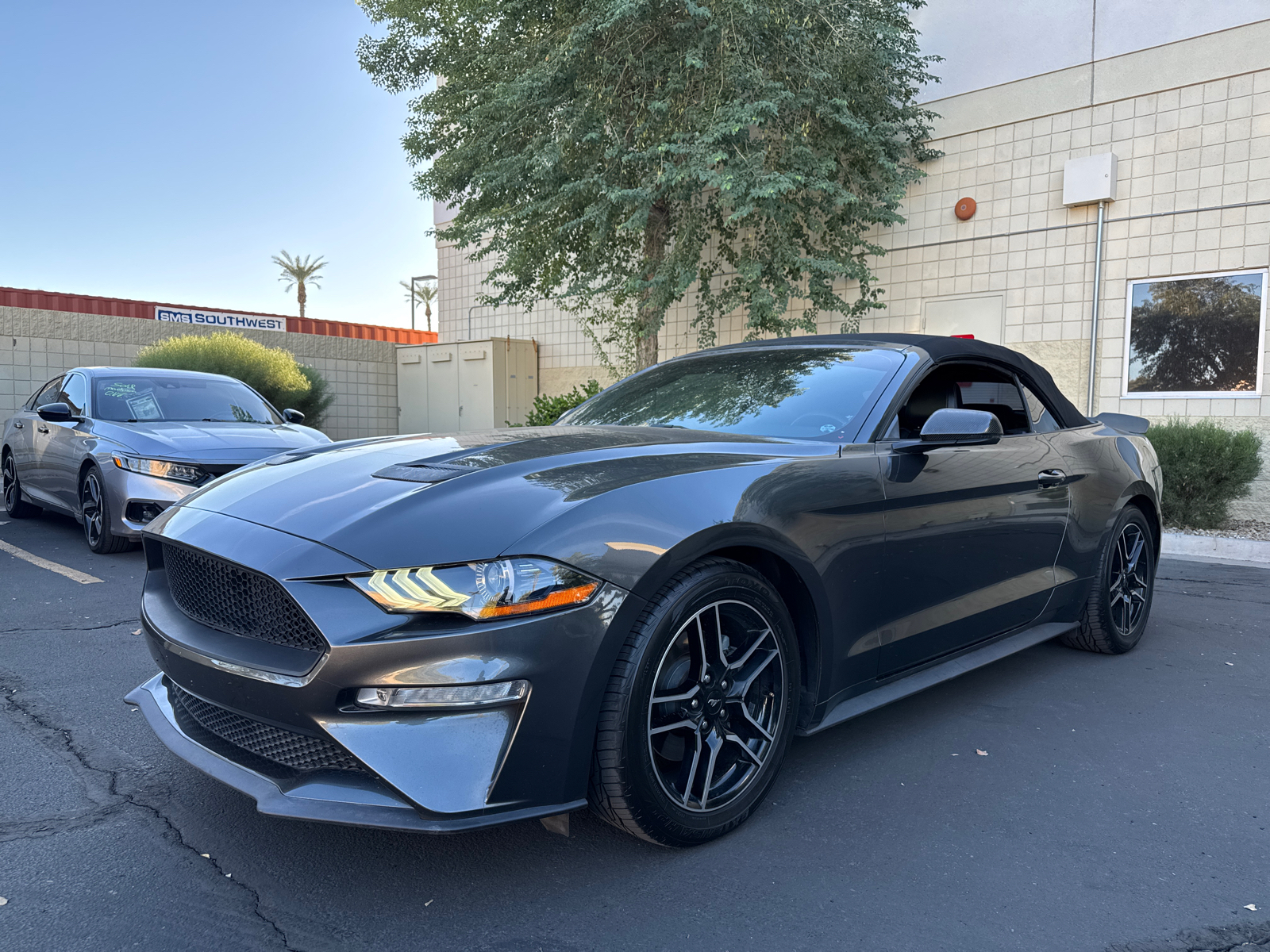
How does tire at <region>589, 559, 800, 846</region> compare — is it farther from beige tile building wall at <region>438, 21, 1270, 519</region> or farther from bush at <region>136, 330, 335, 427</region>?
bush at <region>136, 330, 335, 427</region>

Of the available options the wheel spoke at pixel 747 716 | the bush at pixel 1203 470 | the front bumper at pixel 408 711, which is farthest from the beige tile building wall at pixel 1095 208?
the front bumper at pixel 408 711

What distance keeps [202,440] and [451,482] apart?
503 centimetres

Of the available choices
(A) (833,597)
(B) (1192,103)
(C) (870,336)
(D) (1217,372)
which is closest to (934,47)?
(B) (1192,103)

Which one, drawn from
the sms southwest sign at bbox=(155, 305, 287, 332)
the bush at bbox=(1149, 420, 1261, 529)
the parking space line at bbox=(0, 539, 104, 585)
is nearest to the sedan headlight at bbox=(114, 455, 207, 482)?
the parking space line at bbox=(0, 539, 104, 585)

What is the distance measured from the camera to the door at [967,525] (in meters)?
2.98

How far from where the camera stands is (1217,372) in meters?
9.92

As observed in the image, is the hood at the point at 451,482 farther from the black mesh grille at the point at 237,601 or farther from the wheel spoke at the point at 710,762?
the wheel spoke at the point at 710,762

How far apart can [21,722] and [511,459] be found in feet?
7.19

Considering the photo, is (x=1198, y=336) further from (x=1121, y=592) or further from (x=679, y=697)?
(x=679, y=697)

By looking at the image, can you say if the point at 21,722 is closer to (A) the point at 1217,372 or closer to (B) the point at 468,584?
(B) the point at 468,584

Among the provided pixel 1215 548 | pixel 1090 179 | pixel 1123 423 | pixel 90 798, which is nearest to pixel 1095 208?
pixel 1090 179

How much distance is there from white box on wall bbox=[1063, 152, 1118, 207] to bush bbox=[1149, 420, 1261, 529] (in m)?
3.27

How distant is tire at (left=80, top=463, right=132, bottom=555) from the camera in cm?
656

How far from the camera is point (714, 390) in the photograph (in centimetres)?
350
